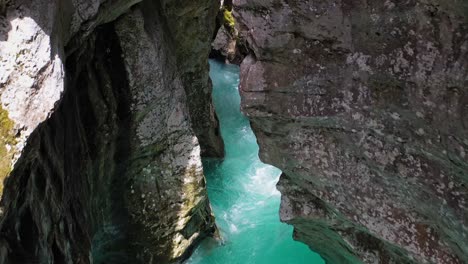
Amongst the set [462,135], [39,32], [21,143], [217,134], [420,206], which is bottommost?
[217,134]

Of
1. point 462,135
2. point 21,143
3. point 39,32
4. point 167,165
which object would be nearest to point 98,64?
point 167,165

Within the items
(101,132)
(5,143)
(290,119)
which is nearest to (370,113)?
(290,119)

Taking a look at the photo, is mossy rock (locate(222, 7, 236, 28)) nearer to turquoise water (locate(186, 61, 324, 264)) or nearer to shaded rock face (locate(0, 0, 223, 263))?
turquoise water (locate(186, 61, 324, 264))

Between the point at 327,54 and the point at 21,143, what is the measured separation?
2.88m

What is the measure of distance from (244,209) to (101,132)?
4461 mm

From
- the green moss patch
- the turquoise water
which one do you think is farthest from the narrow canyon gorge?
the turquoise water

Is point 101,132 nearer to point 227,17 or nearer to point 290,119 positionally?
point 290,119

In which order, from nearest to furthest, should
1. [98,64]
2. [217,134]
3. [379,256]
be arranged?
[379,256] < [98,64] < [217,134]

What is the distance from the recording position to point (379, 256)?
548 centimetres

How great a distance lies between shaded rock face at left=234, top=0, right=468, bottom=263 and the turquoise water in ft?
12.0

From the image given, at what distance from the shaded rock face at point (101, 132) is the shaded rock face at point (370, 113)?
6.64ft

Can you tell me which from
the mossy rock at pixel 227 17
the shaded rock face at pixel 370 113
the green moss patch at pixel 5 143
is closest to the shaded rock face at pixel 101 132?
the green moss patch at pixel 5 143

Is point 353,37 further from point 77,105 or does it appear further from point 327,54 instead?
point 77,105

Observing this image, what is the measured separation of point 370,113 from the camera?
4.64 m
